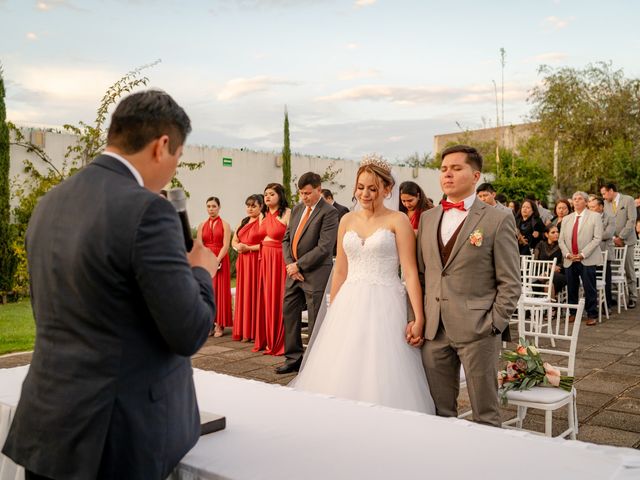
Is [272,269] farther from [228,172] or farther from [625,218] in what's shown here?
[228,172]

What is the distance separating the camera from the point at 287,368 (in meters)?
6.59

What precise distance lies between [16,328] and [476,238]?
7694 mm

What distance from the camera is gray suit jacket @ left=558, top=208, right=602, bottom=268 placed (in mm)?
9453

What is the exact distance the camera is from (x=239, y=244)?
830 centimetres

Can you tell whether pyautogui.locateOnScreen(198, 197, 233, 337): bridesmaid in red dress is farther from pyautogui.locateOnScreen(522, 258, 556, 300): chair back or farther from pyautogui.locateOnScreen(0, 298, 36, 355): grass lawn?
pyautogui.locateOnScreen(522, 258, 556, 300): chair back

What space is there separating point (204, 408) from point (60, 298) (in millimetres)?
1038

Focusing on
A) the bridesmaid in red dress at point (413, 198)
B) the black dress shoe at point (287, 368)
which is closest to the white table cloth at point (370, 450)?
the bridesmaid in red dress at point (413, 198)

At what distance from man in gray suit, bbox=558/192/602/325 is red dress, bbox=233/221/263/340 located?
4702mm

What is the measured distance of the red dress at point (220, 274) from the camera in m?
8.95

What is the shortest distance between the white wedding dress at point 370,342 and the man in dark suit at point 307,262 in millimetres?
2115

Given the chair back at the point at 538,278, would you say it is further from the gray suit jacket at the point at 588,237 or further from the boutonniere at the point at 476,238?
the boutonniere at the point at 476,238

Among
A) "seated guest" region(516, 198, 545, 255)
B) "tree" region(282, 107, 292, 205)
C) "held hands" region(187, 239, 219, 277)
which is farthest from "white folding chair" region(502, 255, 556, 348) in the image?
"tree" region(282, 107, 292, 205)

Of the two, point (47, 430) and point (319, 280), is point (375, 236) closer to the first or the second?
point (319, 280)

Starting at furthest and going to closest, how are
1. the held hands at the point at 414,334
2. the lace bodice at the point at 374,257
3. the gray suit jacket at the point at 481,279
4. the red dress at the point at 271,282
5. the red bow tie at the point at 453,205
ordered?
1. the red dress at the point at 271,282
2. the lace bodice at the point at 374,257
3. the held hands at the point at 414,334
4. the red bow tie at the point at 453,205
5. the gray suit jacket at the point at 481,279
